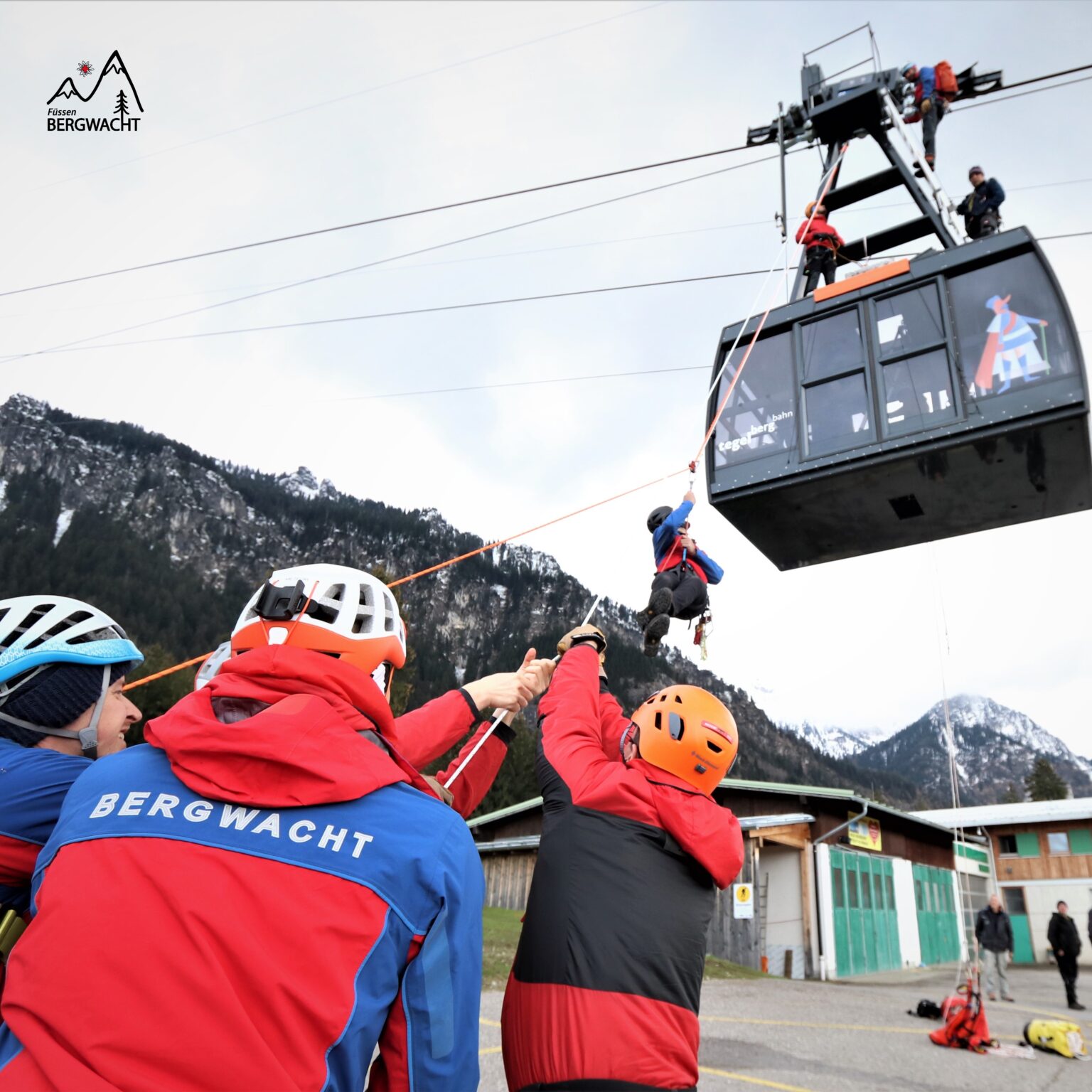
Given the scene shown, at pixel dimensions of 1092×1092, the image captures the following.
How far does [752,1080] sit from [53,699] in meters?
6.69

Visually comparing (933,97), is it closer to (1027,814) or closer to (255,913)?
(255,913)

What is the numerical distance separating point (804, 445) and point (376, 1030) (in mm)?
7231

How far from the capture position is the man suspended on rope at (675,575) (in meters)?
6.39

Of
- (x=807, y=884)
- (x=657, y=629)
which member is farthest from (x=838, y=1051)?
(x=807, y=884)

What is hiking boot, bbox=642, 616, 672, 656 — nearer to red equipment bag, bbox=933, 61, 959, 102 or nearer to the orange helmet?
the orange helmet

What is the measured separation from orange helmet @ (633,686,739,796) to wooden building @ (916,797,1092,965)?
32.8 m

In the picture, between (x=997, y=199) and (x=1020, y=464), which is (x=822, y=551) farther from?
(x=997, y=199)

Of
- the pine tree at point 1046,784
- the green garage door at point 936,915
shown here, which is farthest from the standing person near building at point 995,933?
the pine tree at point 1046,784

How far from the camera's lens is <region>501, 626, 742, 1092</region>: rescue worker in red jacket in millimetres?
2189

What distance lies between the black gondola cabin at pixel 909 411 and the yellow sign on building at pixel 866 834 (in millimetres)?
14898

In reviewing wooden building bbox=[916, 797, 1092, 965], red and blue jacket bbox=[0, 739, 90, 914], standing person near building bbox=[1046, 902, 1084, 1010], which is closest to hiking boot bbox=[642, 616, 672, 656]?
red and blue jacket bbox=[0, 739, 90, 914]

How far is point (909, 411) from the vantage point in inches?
289

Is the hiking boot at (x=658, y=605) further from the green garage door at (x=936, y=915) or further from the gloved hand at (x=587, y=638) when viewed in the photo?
the green garage door at (x=936, y=915)

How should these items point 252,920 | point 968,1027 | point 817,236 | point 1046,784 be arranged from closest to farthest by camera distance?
point 252,920
point 968,1027
point 817,236
point 1046,784
